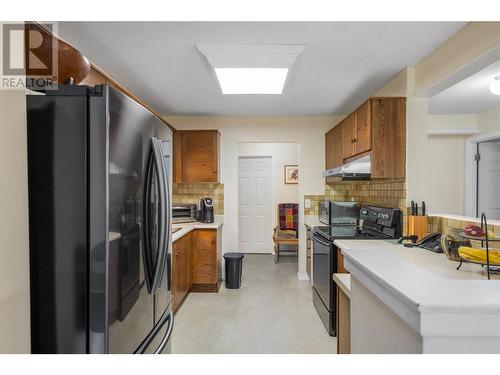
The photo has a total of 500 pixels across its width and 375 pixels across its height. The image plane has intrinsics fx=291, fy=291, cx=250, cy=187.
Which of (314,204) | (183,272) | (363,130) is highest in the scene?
(363,130)

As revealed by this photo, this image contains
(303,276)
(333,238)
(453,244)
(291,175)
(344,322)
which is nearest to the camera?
(453,244)

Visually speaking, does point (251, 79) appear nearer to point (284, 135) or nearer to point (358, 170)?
point (358, 170)

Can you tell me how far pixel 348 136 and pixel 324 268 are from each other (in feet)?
4.68

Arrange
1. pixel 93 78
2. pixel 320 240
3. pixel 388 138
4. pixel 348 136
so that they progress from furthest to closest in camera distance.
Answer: pixel 348 136 → pixel 320 240 → pixel 388 138 → pixel 93 78

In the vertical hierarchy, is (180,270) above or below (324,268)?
below

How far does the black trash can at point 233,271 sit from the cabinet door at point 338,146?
1751mm

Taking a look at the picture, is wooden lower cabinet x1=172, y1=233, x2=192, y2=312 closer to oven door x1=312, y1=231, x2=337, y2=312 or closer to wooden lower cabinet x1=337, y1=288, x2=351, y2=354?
oven door x1=312, y1=231, x2=337, y2=312

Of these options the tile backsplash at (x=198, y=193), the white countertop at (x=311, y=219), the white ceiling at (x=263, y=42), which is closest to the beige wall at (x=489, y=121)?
the white ceiling at (x=263, y=42)

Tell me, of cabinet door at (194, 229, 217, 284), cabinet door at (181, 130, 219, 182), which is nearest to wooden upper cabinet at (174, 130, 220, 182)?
cabinet door at (181, 130, 219, 182)

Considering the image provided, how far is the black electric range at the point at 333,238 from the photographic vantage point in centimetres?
256

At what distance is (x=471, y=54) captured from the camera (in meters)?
1.84

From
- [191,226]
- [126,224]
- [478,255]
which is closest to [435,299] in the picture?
[478,255]

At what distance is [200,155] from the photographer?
4.05 metres

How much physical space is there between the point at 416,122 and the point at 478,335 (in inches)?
90.0
